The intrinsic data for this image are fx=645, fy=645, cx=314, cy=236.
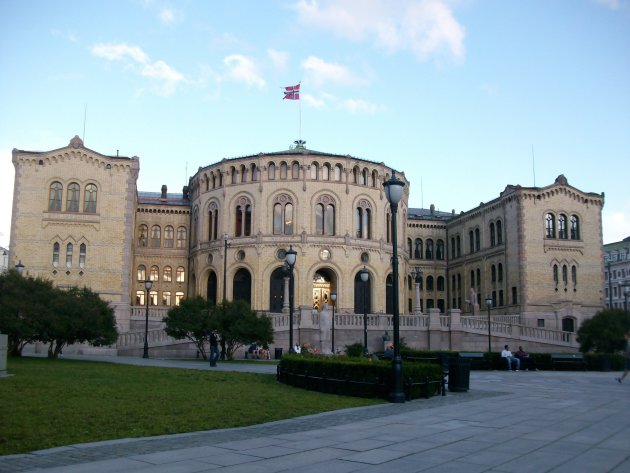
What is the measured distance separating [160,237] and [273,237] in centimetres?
1565

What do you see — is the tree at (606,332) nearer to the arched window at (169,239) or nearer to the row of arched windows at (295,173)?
the row of arched windows at (295,173)

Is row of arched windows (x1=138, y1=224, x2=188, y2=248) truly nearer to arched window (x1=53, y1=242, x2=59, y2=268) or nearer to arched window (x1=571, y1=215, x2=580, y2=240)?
arched window (x1=53, y1=242, x2=59, y2=268)

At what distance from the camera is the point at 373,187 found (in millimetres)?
61906

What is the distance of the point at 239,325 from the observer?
36.1m

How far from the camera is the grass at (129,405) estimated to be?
1055cm

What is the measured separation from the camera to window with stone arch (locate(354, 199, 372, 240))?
60844 mm

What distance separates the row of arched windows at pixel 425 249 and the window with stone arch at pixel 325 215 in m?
19.8

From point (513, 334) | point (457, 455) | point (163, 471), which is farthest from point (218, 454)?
point (513, 334)

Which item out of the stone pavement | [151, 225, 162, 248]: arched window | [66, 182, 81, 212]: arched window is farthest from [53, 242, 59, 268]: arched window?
the stone pavement

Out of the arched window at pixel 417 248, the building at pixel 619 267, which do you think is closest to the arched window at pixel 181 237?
the arched window at pixel 417 248

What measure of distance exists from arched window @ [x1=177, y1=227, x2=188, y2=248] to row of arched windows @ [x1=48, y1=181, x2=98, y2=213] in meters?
14.0

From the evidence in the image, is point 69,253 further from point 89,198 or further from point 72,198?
point 89,198

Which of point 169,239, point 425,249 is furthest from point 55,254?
point 425,249

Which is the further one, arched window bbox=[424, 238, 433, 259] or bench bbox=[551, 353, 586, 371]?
arched window bbox=[424, 238, 433, 259]
